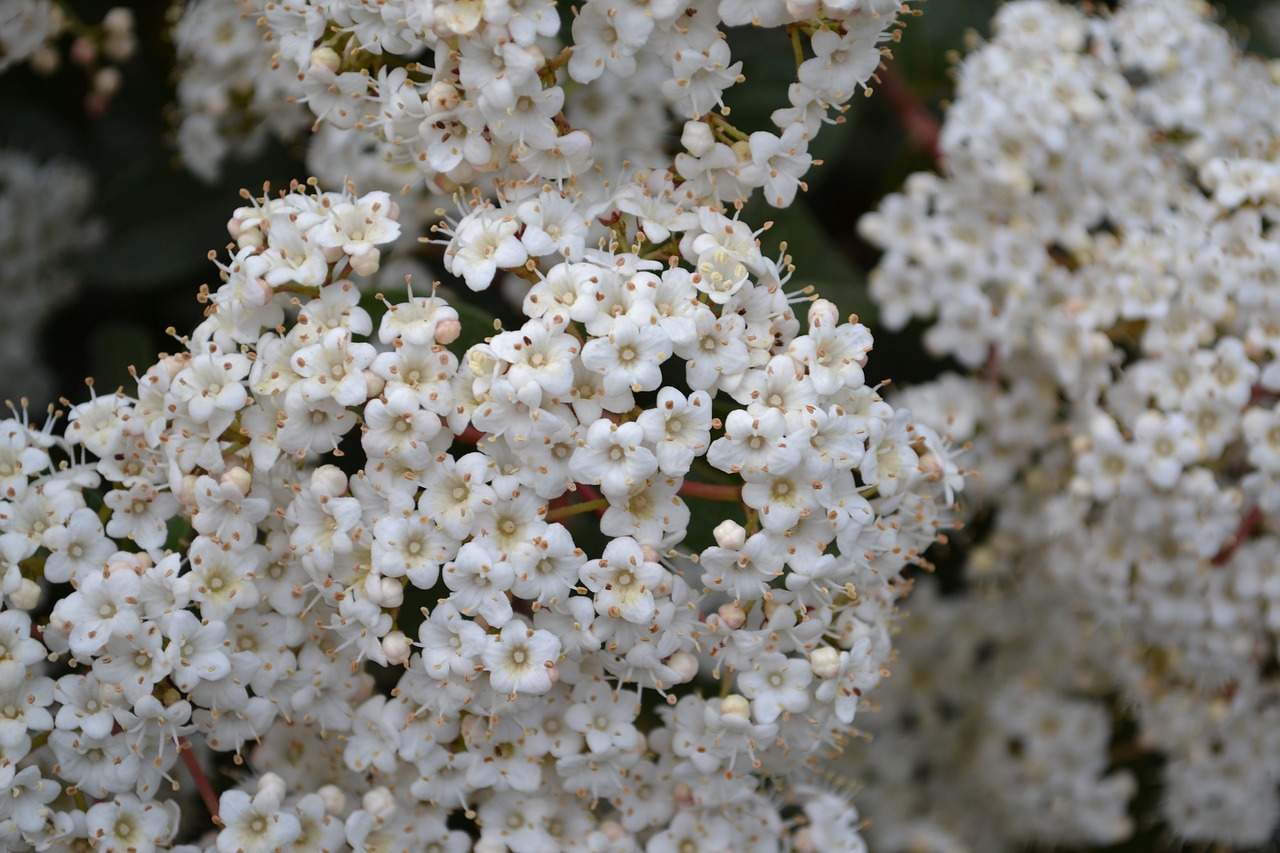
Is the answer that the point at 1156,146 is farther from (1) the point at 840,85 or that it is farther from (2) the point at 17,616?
(2) the point at 17,616

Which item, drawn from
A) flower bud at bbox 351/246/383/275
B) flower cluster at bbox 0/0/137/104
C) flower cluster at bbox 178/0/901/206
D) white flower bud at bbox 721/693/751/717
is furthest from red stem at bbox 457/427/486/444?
flower cluster at bbox 0/0/137/104

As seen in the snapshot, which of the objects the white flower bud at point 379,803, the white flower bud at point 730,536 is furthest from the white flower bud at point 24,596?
the white flower bud at point 730,536

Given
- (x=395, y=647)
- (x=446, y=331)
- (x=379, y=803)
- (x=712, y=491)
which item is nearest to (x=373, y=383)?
(x=446, y=331)

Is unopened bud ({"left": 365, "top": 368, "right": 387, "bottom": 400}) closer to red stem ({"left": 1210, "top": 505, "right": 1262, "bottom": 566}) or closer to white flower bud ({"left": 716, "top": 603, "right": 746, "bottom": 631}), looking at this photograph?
white flower bud ({"left": 716, "top": 603, "right": 746, "bottom": 631})

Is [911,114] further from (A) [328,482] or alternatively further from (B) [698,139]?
(A) [328,482]

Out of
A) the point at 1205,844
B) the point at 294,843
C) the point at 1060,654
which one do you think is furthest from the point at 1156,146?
the point at 294,843
